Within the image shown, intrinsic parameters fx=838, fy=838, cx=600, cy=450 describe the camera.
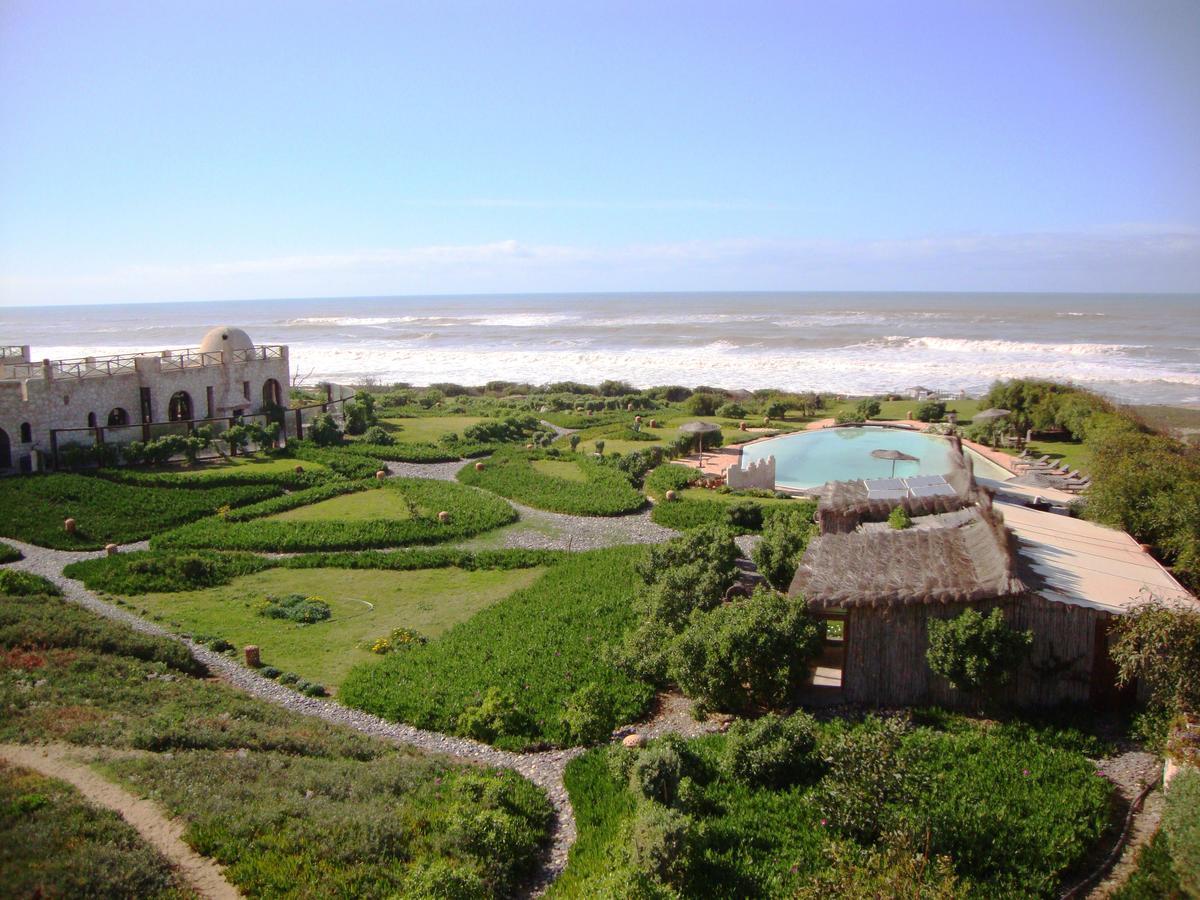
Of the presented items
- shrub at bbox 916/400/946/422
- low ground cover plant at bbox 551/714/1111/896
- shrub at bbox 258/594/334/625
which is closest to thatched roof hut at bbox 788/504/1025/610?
low ground cover plant at bbox 551/714/1111/896

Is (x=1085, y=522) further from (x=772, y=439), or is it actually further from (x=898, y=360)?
(x=898, y=360)

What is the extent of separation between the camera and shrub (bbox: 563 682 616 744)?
446 inches

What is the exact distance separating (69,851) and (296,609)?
9845 mm

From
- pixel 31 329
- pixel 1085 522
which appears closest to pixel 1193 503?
pixel 1085 522

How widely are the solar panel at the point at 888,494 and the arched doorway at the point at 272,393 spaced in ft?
90.2

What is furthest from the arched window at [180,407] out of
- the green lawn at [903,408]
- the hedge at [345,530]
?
the green lawn at [903,408]

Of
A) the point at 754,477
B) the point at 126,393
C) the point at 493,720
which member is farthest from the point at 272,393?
the point at 493,720

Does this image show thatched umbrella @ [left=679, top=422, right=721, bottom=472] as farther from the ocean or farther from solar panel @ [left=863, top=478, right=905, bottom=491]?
the ocean

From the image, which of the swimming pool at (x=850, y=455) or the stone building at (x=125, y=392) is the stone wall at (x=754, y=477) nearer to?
the swimming pool at (x=850, y=455)

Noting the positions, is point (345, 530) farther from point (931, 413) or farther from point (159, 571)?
point (931, 413)

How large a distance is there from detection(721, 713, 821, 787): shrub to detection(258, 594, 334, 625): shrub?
372 inches

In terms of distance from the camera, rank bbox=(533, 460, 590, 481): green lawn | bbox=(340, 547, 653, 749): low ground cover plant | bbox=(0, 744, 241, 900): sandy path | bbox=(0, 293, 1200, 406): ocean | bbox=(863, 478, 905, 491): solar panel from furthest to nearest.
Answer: bbox=(0, 293, 1200, 406): ocean, bbox=(533, 460, 590, 481): green lawn, bbox=(863, 478, 905, 491): solar panel, bbox=(340, 547, 653, 749): low ground cover plant, bbox=(0, 744, 241, 900): sandy path

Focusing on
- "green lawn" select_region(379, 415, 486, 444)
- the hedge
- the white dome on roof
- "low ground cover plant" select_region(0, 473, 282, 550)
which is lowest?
the hedge

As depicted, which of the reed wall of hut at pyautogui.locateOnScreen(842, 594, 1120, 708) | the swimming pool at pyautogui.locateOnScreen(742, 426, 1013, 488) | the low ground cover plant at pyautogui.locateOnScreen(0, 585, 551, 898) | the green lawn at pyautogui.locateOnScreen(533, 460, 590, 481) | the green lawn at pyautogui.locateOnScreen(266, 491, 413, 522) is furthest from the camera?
the green lawn at pyautogui.locateOnScreen(533, 460, 590, 481)
